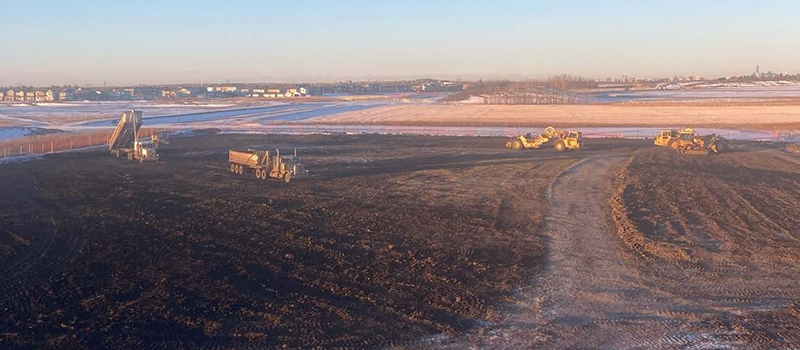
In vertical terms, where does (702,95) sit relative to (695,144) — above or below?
above

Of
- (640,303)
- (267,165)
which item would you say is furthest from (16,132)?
(640,303)

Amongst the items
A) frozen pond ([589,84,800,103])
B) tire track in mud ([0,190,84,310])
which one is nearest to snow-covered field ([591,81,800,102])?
frozen pond ([589,84,800,103])

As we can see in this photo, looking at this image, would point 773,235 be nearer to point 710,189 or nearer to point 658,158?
point 710,189

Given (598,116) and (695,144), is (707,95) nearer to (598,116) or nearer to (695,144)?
(598,116)

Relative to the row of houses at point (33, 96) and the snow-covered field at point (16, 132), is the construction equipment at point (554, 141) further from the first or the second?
the row of houses at point (33, 96)

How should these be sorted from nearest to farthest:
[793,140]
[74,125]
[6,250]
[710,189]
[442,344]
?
[442,344]
[6,250]
[710,189]
[793,140]
[74,125]

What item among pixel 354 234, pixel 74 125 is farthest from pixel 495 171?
pixel 74 125
